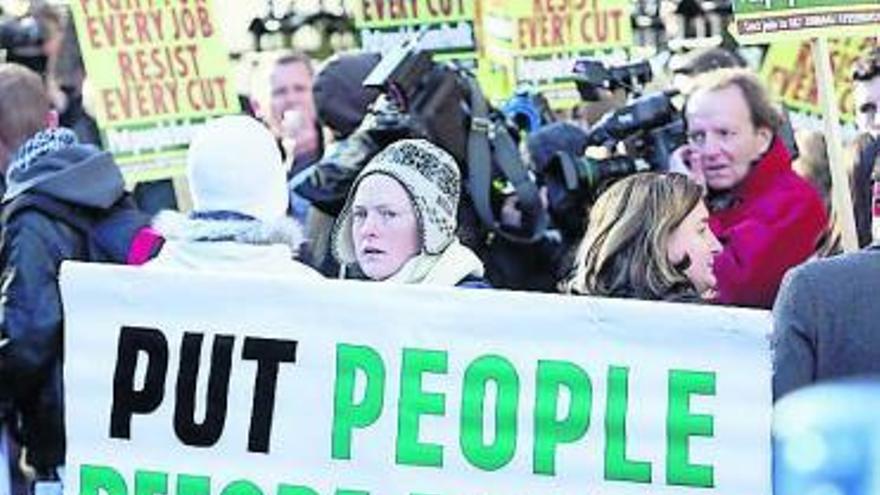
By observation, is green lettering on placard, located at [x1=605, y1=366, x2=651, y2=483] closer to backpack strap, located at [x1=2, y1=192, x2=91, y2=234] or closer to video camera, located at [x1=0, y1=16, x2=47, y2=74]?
backpack strap, located at [x1=2, y1=192, x2=91, y2=234]

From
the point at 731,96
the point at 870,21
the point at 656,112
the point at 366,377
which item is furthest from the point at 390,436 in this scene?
the point at 656,112

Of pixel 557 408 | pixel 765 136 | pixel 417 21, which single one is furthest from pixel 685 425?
pixel 417 21

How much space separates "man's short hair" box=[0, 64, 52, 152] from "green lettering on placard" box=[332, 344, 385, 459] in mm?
3159

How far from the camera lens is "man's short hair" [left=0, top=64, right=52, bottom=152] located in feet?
27.2

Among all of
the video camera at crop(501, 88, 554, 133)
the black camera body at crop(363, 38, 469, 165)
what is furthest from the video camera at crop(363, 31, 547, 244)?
the video camera at crop(501, 88, 554, 133)

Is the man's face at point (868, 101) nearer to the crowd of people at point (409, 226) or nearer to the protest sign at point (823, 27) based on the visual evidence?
the crowd of people at point (409, 226)

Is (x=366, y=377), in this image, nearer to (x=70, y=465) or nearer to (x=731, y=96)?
(x=70, y=465)

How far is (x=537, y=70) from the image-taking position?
471 inches

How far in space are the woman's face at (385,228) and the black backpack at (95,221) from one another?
3.14 feet

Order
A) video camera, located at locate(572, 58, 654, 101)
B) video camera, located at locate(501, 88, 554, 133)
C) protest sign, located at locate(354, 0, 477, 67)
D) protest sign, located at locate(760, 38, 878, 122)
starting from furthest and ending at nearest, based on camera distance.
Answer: protest sign, located at locate(354, 0, 477, 67) < protest sign, located at locate(760, 38, 878, 122) < video camera, located at locate(501, 88, 554, 133) < video camera, located at locate(572, 58, 654, 101)

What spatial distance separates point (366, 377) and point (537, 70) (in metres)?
6.68

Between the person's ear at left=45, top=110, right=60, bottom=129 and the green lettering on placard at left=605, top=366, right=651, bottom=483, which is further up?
the person's ear at left=45, top=110, right=60, bottom=129

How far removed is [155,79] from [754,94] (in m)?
3.14

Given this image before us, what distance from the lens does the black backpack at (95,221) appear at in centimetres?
730
